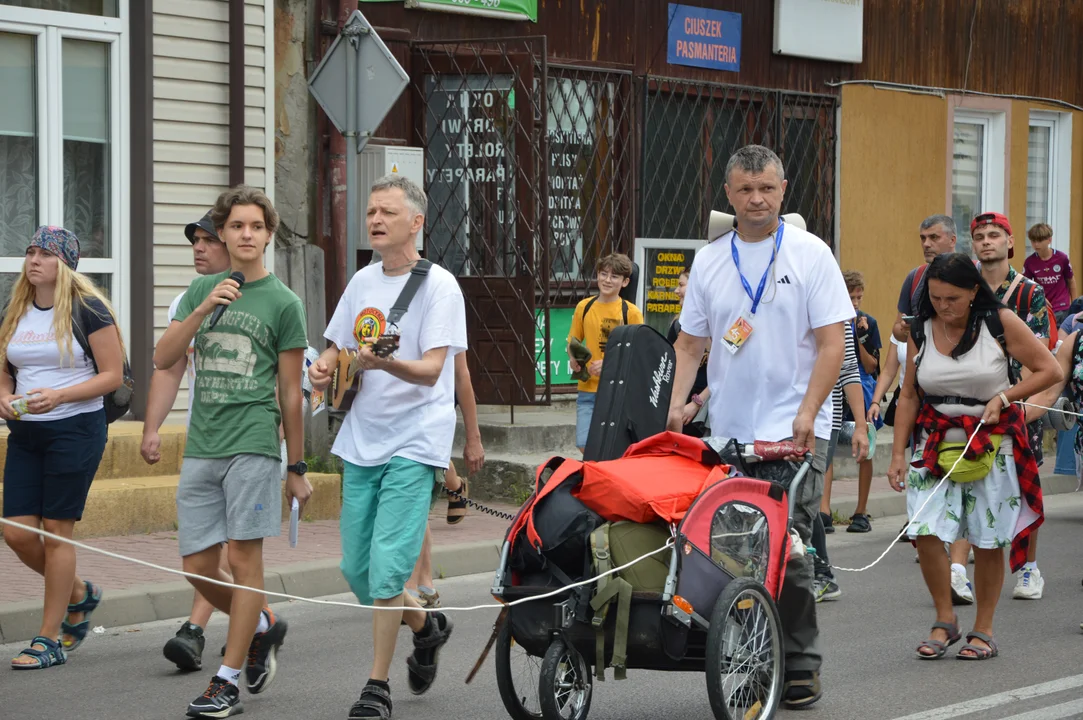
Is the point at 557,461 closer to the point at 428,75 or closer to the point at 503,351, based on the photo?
the point at 503,351

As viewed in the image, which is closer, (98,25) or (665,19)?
(98,25)

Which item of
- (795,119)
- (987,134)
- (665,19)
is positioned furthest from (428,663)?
(987,134)

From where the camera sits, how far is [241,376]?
5945 millimetres

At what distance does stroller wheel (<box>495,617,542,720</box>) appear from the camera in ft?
17.5

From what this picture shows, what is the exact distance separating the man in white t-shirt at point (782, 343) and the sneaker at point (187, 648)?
8.16 ft

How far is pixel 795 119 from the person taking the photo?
1719 cm

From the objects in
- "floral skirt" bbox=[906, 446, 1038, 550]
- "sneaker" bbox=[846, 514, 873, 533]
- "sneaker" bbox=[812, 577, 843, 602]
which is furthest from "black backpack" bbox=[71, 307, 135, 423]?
"sneaker" bbox=[846, 514, 873, 533]

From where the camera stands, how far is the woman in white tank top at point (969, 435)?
6809 millimetres

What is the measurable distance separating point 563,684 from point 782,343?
1.57 metres

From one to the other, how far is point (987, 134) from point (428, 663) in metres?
15.3

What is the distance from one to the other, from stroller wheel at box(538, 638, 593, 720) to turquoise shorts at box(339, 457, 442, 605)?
2.71 feet

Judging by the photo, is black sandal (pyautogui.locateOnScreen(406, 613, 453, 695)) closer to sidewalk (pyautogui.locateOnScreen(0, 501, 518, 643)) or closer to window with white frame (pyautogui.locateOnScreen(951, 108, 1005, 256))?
sidewalk (pyautogui.locateOnScreen(0, 501, 518, 643))

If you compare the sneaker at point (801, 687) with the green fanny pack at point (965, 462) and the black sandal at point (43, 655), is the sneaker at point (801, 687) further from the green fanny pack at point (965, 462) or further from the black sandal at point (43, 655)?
the black sandal at point (43, 655)

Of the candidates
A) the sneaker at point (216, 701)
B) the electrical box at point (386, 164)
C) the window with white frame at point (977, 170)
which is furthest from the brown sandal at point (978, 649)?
the window with white frame at point (977, 170)
